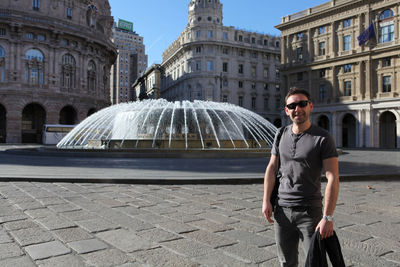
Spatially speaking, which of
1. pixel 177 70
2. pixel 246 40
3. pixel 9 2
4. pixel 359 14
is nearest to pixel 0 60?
pixel 9 2

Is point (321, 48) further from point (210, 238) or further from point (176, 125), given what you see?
point (210, 238)

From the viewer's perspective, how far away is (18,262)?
9.32 feet

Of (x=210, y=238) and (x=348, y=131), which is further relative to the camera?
(x=348, y=131)

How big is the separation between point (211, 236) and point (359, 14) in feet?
130

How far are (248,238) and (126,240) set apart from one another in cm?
133

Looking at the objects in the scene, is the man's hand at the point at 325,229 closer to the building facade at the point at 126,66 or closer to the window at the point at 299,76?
the window at the point at 299,76

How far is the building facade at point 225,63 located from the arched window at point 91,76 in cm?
1600

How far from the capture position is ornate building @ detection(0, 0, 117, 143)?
3900 centimetres

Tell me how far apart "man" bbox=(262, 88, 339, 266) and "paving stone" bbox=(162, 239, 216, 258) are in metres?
1.04

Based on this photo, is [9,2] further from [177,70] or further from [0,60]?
[177,70]

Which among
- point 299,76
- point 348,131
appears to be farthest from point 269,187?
point 299,76

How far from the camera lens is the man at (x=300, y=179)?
2.09m

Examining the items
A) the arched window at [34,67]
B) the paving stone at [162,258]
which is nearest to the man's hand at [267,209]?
the paving stone at [162,258]

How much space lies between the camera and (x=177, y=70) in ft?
206
